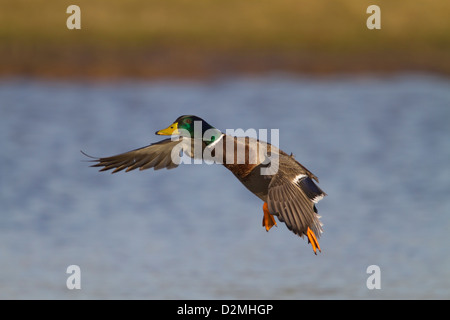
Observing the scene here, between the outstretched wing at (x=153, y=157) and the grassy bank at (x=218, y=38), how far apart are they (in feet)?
26.7

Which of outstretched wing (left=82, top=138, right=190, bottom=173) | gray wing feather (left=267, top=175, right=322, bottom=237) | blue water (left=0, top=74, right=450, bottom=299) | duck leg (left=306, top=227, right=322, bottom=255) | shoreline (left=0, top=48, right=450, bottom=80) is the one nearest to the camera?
gray wing feather (left=267, top=175, right=322, bottom=237)

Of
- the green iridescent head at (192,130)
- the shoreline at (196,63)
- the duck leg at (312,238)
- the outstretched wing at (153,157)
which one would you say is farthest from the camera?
the shoreline at (196,63)

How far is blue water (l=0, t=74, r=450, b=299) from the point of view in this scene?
7.70 meters

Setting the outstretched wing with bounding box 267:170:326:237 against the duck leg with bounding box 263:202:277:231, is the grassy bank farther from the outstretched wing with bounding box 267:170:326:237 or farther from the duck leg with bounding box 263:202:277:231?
the outstretched wing with bounding box 267:170:326:237

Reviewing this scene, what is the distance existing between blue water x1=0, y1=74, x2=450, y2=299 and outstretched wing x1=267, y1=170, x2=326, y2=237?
7.61 ft

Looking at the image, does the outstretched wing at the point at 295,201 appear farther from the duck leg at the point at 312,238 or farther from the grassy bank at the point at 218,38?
the grassy bank at the point at 218,38

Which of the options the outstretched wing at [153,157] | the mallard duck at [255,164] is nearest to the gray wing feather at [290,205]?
the mallard duck at [255,164]

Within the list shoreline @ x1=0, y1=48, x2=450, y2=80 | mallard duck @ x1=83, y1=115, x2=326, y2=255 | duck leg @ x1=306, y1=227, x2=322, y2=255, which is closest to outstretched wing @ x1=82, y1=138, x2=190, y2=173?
mallard duck @ x1=83, y1=115, x2=326, y2=255

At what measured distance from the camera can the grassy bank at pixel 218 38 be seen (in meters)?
13.9

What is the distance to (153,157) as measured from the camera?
19.6 ft

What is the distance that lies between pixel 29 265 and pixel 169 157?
2700 millimetres
